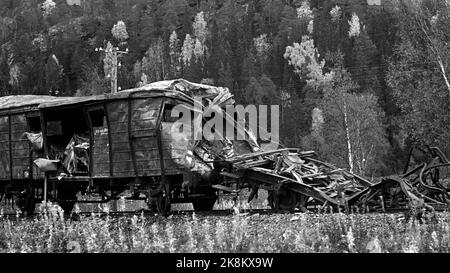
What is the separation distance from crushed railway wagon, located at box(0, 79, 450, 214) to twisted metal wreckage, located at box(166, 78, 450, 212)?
20mm

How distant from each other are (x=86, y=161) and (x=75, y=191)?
5.59 ft

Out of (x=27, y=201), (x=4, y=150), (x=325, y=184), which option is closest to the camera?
(x=325, y=184)

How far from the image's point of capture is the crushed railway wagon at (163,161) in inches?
368

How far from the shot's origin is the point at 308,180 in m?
10.1

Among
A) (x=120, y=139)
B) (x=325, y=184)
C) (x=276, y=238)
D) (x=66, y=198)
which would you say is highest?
(x=120, y=139)

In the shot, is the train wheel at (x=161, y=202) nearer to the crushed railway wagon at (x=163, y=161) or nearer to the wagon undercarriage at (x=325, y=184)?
the crushed railway wagon at (x=163, y=161)

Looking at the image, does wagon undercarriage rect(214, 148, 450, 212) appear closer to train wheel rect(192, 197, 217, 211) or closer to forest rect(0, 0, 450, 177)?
train wheel rect(192, 197, 217, 211)

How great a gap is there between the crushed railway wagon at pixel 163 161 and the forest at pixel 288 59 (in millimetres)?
17476

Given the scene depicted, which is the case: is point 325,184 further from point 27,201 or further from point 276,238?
point 27,201

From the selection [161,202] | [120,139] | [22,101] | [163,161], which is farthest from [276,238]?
[22,101]

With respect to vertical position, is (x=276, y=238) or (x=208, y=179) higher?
(x=208, y=179)

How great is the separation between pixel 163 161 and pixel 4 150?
5069 millimetres

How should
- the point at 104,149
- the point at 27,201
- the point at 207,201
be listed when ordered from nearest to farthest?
the point at 104,149, the point at 207,201, the point at 27,201

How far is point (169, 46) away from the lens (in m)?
132
